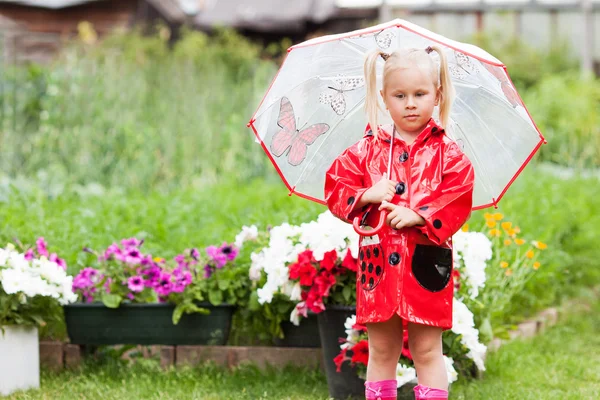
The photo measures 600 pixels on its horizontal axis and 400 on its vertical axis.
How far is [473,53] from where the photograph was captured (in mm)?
2773

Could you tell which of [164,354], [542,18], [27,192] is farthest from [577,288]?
[542,18]

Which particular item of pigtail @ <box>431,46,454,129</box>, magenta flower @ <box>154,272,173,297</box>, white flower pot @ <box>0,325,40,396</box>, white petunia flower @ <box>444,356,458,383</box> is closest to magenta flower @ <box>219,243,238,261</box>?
magenta flower @ <box>154,272,173,297</box>

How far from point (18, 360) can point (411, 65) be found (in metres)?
2.06

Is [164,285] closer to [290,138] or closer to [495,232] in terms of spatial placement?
[290,138]

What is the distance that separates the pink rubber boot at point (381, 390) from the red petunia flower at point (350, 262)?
0.63 m

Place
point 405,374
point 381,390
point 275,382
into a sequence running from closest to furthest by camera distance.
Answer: point 381,390
point 405,374
point 275,382

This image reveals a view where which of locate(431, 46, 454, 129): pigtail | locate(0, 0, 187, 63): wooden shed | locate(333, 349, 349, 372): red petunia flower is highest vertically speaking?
locate(0, 0, 187, 63): wooden shed

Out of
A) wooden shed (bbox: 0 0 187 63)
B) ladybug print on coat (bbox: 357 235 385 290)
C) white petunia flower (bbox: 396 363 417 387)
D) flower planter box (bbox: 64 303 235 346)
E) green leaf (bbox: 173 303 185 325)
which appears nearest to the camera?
ladybug print on coat (bbox: 357 235 385 290)

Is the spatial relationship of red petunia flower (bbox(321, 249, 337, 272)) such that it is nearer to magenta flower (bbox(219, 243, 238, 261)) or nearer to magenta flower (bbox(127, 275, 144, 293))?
magenta flower (bbox(219, 243, 238, 261))

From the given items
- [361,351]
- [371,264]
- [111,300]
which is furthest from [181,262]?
[371,264]

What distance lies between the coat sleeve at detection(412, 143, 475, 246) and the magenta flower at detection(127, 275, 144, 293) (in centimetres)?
160

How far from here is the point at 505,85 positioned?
3096 mm

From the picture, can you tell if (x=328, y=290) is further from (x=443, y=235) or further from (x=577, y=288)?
(x=577, y=288)

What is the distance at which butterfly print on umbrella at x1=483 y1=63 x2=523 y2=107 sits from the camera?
308 cm
